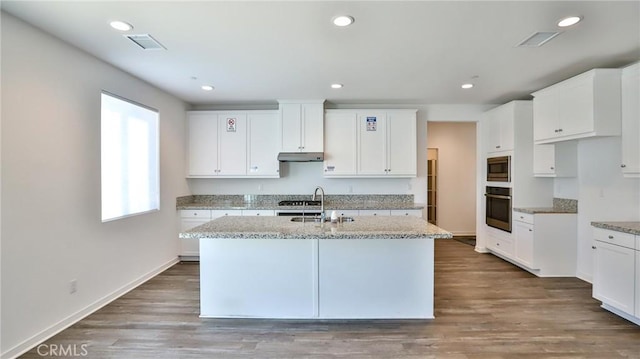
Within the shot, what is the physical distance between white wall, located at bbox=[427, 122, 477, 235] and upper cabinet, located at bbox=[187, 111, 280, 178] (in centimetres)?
375

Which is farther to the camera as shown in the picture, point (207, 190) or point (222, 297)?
point (207, 190)

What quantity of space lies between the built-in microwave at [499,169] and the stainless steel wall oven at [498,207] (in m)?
0.15

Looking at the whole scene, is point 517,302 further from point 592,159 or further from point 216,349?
point 216,349

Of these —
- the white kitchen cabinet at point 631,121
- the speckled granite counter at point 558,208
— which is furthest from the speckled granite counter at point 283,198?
the white kitchen cabinet at point 631,121

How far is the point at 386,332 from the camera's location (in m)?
2.58

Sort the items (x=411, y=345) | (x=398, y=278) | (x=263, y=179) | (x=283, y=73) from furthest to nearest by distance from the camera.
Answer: (x=263, y=179) < (x=283, y=73) < (x=398, y=278) < (x=411, y=345)

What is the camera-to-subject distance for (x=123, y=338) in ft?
8.27

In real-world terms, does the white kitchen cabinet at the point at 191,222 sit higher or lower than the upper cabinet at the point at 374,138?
lower

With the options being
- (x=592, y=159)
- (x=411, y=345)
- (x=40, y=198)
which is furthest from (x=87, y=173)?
(x=592, y=159)

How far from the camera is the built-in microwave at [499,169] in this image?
4512 mm

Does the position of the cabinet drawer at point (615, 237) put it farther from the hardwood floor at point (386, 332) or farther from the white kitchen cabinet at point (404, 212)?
the white kitchen cabinet at point (404, 212)

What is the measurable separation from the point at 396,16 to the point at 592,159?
3308 millimetres

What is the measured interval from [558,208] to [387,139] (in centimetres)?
257

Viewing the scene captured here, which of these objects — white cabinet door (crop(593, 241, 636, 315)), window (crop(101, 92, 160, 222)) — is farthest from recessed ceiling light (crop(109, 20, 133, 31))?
white cabinet door (crop(593, 241, 636, 315))
